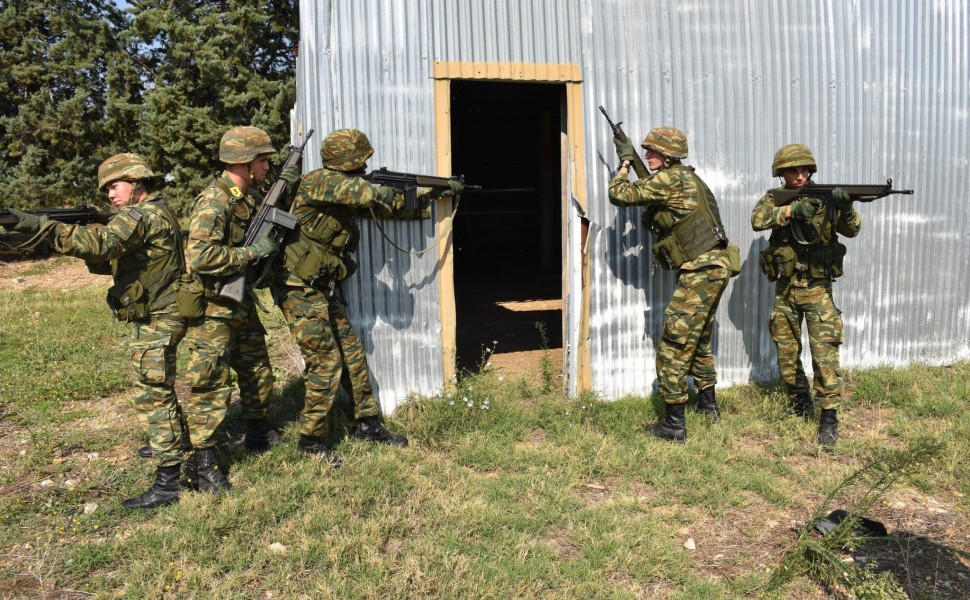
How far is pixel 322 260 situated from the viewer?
451 cm

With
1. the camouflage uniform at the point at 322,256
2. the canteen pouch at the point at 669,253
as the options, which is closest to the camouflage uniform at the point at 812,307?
the canteen pouch at the point at 669,253

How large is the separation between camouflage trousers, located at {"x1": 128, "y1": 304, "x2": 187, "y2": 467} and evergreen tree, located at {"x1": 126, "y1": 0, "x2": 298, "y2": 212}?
12.1 meters

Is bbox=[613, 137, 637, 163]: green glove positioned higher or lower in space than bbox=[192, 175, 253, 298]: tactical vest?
higher

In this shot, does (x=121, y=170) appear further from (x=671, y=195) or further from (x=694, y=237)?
Result: (x=694, y=237)

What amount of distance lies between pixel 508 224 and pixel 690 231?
40.0ft

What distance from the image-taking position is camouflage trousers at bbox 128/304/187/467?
403cm

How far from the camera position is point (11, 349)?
721 centimetres

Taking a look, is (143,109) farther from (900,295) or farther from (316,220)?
(900,295)

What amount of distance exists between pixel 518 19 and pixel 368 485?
375 cm

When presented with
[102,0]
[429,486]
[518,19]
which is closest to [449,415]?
[429,486]

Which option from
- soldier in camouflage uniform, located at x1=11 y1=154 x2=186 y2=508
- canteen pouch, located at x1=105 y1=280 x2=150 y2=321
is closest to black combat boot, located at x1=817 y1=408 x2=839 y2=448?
soldier in camouflage uniform, located at x1=11 y1=154 x2=186 y2=508

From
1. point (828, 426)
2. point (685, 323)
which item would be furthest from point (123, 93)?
point (828, 426)

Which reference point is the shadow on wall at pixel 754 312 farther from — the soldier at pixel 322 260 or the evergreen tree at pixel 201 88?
the evergreen tree at pixel 201 88

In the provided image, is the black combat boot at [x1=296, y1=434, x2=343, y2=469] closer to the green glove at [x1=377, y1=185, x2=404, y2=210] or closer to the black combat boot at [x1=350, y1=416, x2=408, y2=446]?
the black combat boot at [x1=350, y1=416, x2=408, y2=446]
